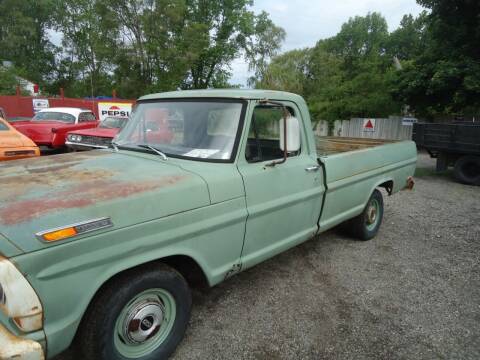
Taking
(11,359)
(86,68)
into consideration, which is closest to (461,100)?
(11,359)

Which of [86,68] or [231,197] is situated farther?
[86,68]

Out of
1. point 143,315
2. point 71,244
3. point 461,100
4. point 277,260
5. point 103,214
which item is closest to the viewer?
point 71,244

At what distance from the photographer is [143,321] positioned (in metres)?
2.19

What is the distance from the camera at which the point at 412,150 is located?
17.6ft

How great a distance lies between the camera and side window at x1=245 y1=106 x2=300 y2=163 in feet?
9.32

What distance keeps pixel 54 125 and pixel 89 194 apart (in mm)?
8790

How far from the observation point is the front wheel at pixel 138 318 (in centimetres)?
194

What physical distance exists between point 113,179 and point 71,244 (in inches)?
26.3

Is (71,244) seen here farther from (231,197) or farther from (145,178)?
(231,197)

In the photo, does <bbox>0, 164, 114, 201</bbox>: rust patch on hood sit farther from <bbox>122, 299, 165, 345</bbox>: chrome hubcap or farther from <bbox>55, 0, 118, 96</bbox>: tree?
<bbox>55, 0, 118, 96</bbox>: tree

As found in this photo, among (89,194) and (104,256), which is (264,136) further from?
(104,256)

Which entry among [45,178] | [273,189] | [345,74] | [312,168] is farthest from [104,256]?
[345,74]

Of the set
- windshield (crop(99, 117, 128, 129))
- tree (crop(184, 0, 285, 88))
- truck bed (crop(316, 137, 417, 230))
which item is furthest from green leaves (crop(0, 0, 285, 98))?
truck bed (crop(316, 137, 417, 230))

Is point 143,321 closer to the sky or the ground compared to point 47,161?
closer to the ground
